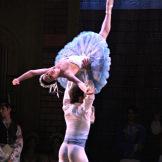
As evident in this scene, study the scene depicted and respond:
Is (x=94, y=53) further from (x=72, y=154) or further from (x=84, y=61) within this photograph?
(x=72, y=154)

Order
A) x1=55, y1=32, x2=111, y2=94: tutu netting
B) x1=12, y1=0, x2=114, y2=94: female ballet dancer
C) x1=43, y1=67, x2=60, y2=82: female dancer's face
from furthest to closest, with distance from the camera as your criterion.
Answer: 1. x1=55, y1=32, x2=111, y2=94: tutu netting
2. x1=12, y1=0, x2=114, y2=94: female ballet dancer
3. x1=43, y1=67, x2=60, y2=82: female dancer's face

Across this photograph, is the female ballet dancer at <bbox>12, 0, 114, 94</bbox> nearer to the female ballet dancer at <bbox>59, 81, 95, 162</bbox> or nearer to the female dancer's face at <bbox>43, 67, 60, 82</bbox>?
the female dancer's face at <bbox>43, 67, 60, 82</bbox>

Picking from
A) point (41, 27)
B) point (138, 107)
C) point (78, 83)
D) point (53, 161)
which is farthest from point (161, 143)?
point (78, 83)

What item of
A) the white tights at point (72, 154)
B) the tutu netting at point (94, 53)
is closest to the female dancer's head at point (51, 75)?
the tutu netting at point (94, 53)

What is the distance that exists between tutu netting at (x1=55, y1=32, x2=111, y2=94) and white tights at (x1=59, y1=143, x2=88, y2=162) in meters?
0.65

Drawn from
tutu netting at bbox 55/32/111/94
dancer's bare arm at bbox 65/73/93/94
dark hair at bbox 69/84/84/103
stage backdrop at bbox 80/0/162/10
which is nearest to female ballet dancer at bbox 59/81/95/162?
dark hair at bbox 69/84/84/103

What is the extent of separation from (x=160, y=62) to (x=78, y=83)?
11.4 feet

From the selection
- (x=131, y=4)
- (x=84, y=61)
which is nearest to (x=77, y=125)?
(x=84, y=61)

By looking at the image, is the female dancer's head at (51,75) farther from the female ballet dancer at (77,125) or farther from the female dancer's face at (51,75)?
the female ballet dancer at (77,125)

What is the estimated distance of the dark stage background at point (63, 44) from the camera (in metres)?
8.60

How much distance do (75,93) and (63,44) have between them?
3282 mm

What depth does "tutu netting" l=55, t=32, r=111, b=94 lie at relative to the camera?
18.7 ft

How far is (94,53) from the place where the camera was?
18.7 feet

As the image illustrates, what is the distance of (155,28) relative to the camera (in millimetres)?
8602
